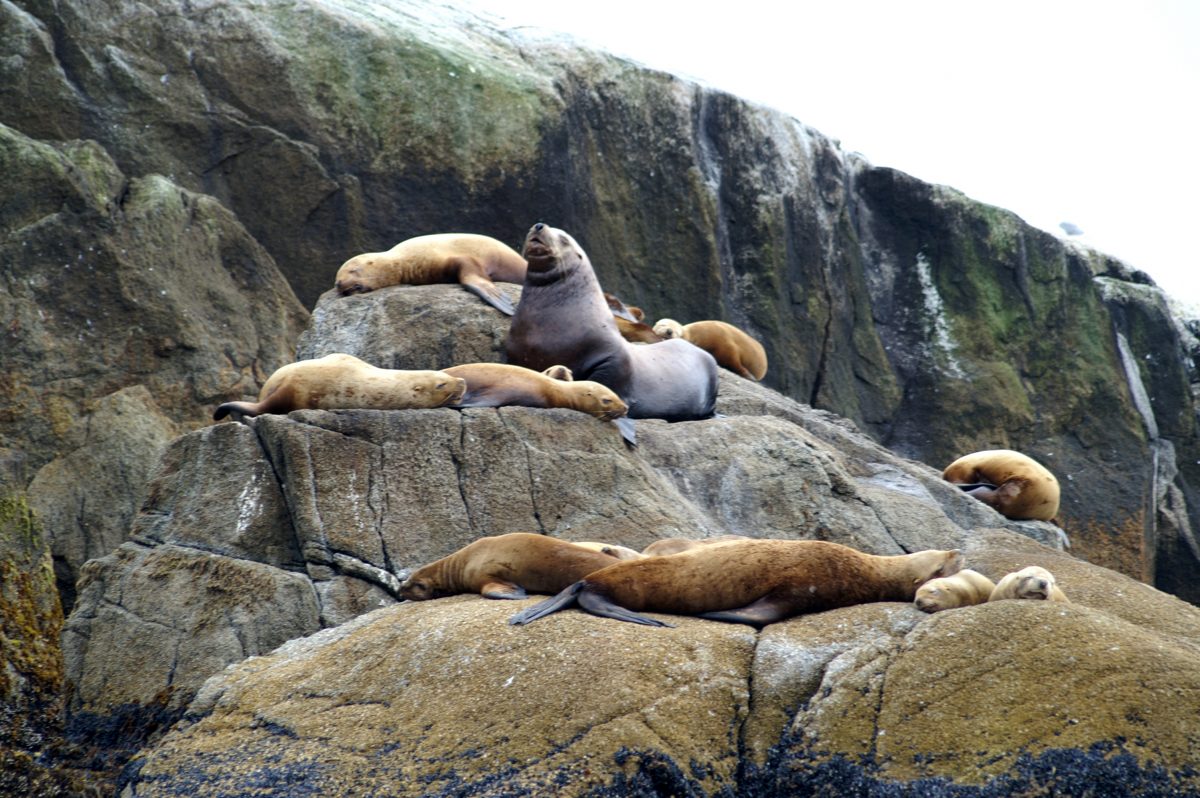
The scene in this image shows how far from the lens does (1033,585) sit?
5812mm

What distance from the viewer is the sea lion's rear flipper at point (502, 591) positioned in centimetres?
600

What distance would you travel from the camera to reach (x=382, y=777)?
15.4ft

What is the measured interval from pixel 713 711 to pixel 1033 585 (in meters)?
1.66

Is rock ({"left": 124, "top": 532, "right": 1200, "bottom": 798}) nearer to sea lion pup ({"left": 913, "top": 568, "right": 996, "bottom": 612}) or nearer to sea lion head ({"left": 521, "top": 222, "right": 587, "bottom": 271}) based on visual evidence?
sea lion pup ({"left": 913, "top": 568, "right": 996, "bottom": 612})

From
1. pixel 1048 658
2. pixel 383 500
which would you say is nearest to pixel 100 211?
pixel 383 500

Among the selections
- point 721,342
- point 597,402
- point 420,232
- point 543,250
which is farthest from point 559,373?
point 420,232

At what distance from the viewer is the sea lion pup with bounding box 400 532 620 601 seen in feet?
20.2

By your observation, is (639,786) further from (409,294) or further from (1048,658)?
(409,294)

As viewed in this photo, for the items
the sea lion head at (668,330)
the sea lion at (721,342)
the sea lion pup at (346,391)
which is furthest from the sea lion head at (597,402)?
the sea lion at (721,342)

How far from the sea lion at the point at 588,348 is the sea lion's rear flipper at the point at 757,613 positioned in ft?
→ 11.8

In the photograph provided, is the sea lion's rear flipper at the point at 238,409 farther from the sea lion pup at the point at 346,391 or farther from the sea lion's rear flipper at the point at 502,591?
the sea lion's rear flipper at the point at 502,591

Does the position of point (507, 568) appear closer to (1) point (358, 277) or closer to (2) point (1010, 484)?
(1) point (358, 277)

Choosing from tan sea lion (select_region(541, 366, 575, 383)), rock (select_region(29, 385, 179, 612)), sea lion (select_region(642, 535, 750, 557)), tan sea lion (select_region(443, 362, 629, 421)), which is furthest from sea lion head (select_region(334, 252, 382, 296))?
sea lion (select_region(642, 535, 750, 557))

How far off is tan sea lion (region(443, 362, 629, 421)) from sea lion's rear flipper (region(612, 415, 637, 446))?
5 cm
